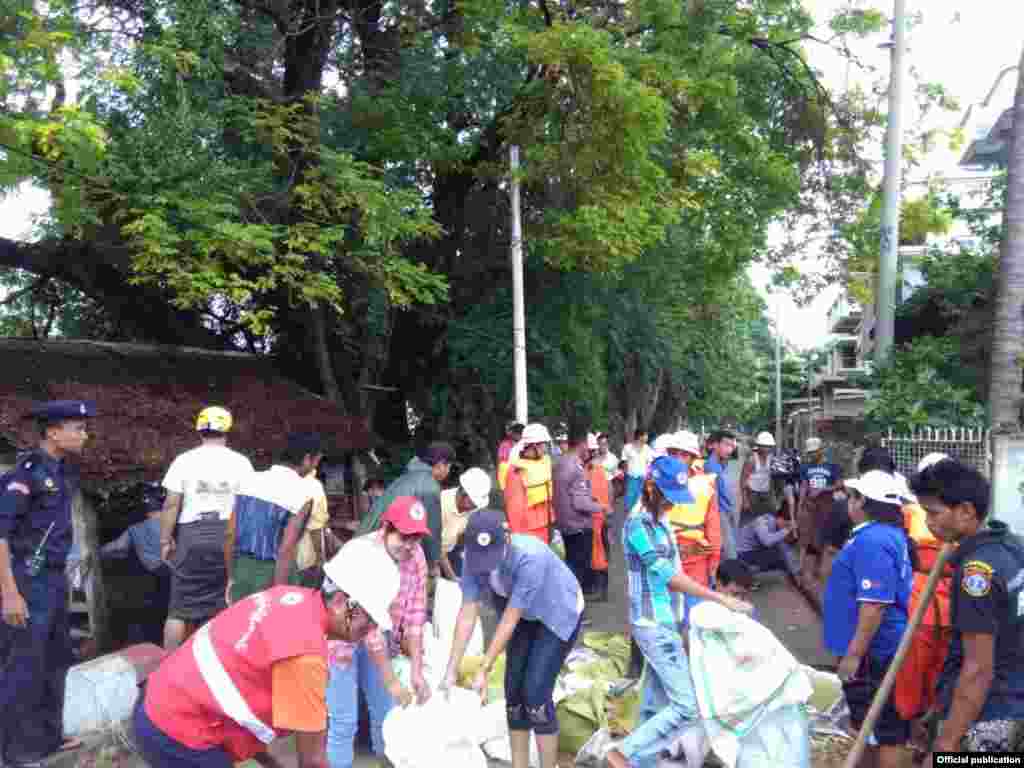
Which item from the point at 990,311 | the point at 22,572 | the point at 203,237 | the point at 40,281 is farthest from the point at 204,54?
the point at 990,311

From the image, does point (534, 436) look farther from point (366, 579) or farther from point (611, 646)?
point (366, 579)

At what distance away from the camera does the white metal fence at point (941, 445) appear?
916cm

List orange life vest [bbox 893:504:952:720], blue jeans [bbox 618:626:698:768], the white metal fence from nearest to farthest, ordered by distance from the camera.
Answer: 1. orange life vest [bbox 893:504:952:720]
2. blue jeans [bbox 618:626:698:768]
3. the white metal fence

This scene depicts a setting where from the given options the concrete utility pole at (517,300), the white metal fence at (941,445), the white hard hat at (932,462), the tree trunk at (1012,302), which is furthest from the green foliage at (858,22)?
the white hard hat at (932,462)

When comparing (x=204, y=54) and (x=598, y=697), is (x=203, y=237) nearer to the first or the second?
(x=204, y=54)

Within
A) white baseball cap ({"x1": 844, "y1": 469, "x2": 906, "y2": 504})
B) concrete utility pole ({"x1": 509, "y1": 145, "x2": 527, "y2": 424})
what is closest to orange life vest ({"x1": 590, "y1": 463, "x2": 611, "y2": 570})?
concrete utility pole ({"x1": 509, "y1": 145, "x2": 527, "y2": 424})

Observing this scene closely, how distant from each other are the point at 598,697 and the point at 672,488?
1721mm

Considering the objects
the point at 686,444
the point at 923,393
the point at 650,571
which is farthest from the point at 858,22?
the point at 650,571

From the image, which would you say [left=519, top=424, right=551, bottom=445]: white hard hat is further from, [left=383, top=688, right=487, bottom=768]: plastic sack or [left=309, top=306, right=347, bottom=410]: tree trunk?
[left=309, top=306, right=347, bottom=410]: tree trunk

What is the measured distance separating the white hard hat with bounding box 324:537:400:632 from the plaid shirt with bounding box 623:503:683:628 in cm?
197

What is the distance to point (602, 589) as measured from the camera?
9.21 m

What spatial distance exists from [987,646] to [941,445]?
22.5 ft

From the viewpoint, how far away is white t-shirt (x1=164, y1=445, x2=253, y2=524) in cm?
577

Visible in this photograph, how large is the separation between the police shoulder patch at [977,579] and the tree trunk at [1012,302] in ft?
24.8
